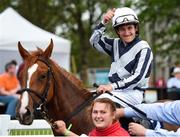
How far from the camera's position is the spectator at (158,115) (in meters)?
4.05

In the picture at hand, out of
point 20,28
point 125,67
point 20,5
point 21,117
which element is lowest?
point 21,117

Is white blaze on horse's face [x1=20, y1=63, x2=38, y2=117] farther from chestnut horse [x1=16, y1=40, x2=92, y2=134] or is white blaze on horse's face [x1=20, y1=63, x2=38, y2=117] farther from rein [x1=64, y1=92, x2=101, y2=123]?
rein [x1=64, y1=92, x2=101, y2=123]

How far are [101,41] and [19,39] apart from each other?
10583 millimetres

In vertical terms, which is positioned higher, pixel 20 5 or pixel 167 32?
pixel 20 5

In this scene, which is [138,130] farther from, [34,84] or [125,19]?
[125,19]

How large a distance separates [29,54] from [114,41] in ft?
3.58

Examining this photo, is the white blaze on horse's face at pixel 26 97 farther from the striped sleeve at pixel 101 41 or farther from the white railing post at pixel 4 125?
the striped sleeve at pixel 101 41

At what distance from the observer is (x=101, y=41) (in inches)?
261

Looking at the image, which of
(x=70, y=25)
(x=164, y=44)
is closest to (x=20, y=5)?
(x=70, y=25)

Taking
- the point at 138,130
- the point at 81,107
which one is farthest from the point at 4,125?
the point at 138,130

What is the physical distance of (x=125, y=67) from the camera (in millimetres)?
6070

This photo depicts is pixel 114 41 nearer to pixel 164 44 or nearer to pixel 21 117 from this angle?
pixel 21 117

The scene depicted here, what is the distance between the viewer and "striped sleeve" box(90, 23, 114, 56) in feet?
21.4

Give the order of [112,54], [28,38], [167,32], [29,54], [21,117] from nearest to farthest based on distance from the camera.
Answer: [21,117], [29,54], [112,54], [28,38], [167,32]
